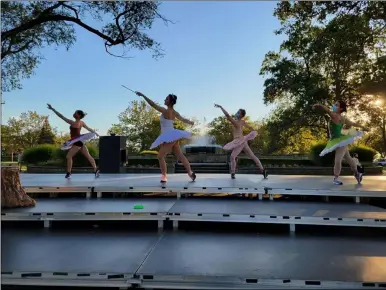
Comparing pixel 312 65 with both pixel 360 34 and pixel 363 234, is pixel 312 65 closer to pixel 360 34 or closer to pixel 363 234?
pixel 360 34

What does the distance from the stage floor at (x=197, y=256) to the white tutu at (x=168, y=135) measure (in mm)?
2850

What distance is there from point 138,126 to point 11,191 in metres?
38.0

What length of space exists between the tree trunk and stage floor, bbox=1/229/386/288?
2.02 ft

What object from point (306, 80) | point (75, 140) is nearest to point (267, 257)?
point (75, 140)

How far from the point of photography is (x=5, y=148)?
153ft

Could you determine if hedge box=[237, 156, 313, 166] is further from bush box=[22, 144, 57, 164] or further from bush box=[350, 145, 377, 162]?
bush box=[22, 144, 57, 164]

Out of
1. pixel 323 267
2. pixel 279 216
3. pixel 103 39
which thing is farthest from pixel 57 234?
pixel 103 39

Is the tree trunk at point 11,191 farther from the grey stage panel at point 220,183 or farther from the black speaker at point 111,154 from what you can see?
the black speaker at point 111,154

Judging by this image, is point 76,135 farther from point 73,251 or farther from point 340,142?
point 340,142

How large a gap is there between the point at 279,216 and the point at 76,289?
9.05ft

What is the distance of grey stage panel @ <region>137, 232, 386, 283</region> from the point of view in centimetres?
304

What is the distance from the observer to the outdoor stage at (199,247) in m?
3.00

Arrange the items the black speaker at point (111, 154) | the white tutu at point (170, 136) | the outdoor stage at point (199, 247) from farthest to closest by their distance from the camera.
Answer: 1. the black speaker at point (111, 154)
2. the white tutu at point (170, 136)
3. the outdoor stage at point (199, 247)

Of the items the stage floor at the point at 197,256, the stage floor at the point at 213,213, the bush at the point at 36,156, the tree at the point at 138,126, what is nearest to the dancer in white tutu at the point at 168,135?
the stage floor at the point at 213,213
